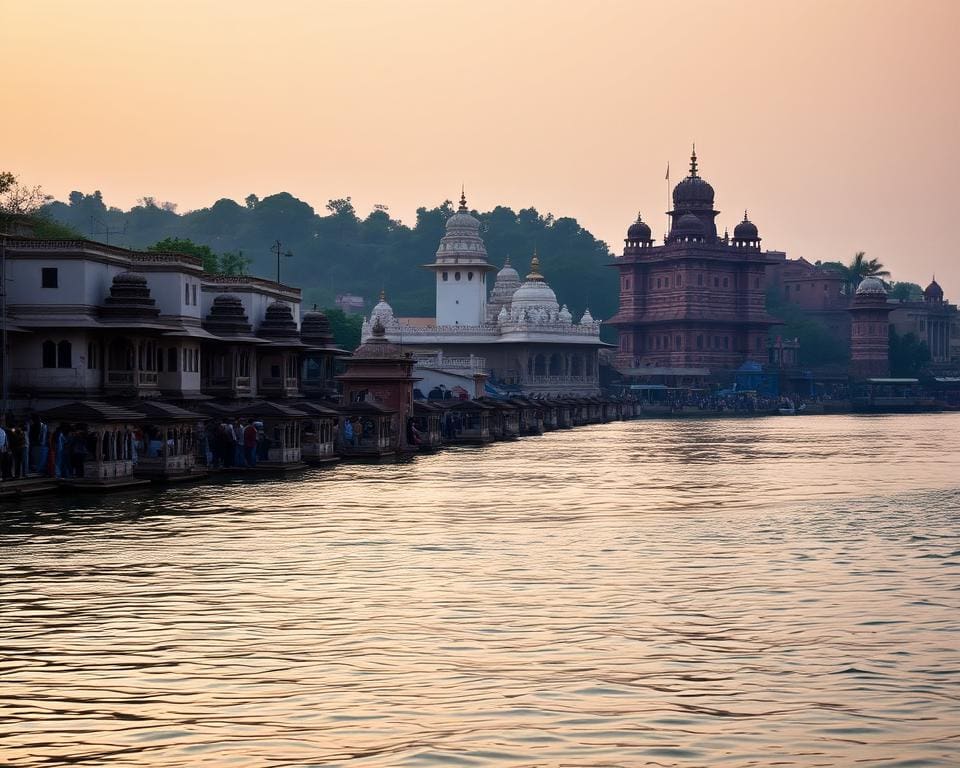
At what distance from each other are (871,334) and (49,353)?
105 m

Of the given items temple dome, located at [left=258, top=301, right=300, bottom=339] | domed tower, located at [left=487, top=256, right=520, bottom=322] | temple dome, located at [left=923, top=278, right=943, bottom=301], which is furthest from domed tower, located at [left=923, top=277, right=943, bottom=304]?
temple dome, located at [left=258, top=301, right=300, bottom=339]

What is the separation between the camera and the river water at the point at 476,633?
10641mm

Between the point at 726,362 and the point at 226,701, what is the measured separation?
114723 mm

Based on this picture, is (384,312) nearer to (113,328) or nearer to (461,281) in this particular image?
(461,281)

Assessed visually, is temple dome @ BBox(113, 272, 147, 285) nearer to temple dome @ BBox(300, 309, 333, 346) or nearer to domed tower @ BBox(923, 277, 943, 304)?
temple dome @ BBox(300, 309, 333, 346)

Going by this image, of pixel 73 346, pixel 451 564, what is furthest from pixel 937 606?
pixel 73 346

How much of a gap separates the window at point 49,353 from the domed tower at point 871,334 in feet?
341

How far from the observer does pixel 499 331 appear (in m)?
102

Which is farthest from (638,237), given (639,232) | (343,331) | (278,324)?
(278,324)

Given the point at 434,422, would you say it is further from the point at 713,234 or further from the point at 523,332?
the point at 713,234

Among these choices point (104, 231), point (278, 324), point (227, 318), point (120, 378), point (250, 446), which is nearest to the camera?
point (250, 446)

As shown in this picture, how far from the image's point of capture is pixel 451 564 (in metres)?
19.8

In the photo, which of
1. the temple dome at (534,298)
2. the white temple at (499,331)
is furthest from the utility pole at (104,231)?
the temple dome at (534,298)

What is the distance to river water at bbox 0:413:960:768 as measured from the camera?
419 inches
